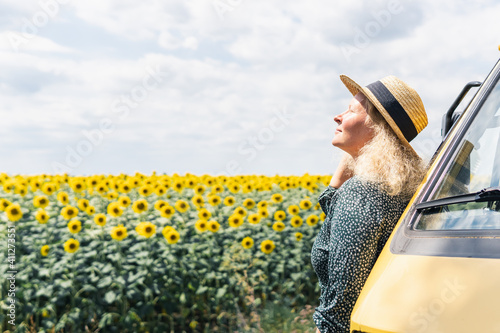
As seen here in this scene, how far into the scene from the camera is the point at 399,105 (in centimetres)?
233

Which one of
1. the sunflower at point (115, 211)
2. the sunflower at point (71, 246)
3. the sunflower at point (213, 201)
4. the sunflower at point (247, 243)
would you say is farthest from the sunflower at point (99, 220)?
the sunflower at point (247, 243)

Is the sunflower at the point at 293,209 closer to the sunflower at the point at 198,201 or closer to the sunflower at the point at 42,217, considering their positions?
the sunflower at the point at 198,201

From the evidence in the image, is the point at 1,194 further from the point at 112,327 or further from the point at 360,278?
the point at 360,278

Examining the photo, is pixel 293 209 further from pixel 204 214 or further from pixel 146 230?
pixel 146 230

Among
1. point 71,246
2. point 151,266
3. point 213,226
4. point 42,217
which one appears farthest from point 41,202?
point 213,226

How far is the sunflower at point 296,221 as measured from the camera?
21.6ft

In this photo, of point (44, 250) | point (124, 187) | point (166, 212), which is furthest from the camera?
point (124, 187)

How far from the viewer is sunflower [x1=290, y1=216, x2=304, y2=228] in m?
6.59

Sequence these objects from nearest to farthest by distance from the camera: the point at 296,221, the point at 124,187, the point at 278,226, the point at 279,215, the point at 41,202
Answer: the point at 41,202 → the point at 278,226 → the point at 296,221 → the point at 279,215 → the point at 124,187

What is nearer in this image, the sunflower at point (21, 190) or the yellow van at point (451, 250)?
the yellow van at point (451, 250)

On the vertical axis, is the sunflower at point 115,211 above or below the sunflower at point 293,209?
above

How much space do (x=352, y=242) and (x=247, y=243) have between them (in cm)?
419

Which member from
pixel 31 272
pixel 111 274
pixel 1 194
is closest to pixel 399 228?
pixel 111 274

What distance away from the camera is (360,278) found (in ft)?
6.46
